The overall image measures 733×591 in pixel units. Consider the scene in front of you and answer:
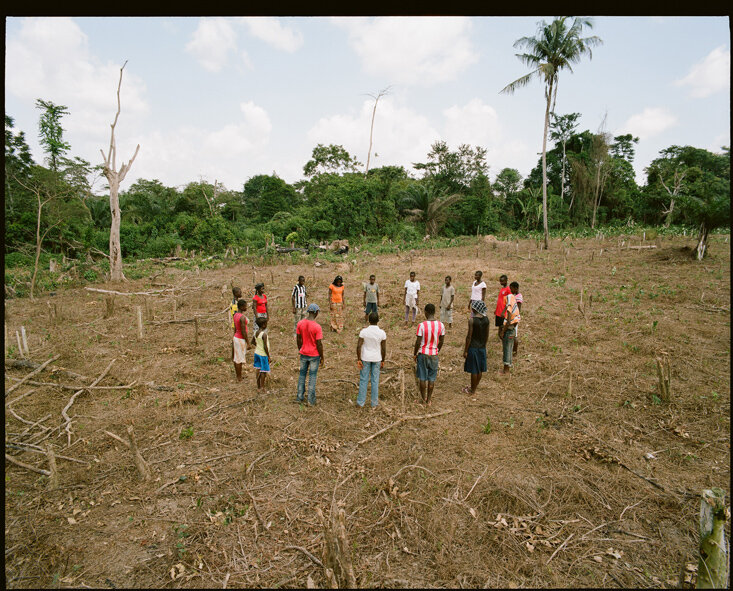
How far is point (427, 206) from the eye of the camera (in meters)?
28.4

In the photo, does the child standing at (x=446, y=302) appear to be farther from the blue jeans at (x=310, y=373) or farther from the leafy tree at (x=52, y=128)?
the leafy tree at (x=52, y=128)

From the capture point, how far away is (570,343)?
27.0 ft

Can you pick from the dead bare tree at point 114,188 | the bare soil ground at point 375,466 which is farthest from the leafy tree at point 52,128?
the bare soil ground at point 375,466

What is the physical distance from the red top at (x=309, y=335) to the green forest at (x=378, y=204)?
17.2 meters

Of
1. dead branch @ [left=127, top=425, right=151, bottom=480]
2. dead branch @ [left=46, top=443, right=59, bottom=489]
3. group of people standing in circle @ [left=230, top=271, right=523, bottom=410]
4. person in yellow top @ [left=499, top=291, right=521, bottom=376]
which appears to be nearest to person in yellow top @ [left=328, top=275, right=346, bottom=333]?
group of people standing in circle @ [left=230, top=271, right=523, bottom=410]

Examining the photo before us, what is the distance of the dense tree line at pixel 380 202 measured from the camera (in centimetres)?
2344

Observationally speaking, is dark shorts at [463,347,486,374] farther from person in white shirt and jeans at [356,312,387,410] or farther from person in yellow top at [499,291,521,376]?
person in white shirt and jeans at [356,312,387,410]

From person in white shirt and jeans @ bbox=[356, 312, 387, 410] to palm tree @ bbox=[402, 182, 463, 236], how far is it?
23732 millimetres

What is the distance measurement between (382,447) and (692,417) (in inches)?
172

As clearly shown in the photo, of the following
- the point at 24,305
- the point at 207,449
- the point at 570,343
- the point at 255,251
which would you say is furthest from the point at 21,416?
the point at 255,251

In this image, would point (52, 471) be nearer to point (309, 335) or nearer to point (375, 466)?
point (309, 335)

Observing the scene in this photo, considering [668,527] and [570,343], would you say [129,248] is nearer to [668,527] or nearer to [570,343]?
[570,343]

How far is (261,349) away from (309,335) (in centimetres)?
94

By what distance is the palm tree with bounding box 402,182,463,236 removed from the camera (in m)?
27.9
